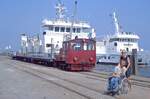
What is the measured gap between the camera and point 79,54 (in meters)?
34.9

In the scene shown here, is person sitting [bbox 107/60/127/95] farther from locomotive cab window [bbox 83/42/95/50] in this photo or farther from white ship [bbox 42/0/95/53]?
white ship [bbox 42/0/95/53]

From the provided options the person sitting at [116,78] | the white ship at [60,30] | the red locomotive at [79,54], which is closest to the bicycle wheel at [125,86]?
the person sitting at [116,78]

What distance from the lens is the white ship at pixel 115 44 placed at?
234 ft

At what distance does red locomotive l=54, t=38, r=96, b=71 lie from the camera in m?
34.8

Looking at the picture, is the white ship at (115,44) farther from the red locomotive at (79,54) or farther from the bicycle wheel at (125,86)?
the bicycle wheel at (125,86)

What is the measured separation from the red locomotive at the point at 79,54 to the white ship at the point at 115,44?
113ft

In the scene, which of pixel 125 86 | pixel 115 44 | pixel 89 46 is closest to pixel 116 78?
pixel 125 86

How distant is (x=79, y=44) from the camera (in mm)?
35344

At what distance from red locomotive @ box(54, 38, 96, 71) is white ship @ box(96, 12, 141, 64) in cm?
3457

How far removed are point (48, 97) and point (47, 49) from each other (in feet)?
125

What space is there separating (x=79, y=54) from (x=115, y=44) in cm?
3812

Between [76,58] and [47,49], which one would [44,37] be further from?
[76,58]

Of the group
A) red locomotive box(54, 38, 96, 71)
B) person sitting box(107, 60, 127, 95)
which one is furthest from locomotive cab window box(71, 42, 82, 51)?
person sitting box(107, 60, 127, 95)

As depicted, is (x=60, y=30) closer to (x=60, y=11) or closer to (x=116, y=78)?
(x=60, y=11)
